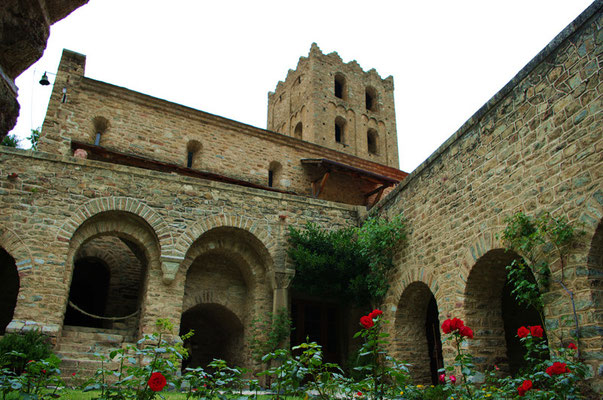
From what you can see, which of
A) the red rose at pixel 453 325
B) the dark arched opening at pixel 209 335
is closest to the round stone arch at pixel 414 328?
the dark arched opening at pixel 209 335

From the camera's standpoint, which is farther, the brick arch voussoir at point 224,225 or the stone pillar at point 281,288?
the stone pillar at point 281,288

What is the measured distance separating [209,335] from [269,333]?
294cm

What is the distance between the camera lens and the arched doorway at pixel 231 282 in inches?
421

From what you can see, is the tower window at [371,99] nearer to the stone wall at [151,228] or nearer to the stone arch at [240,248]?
the stone wall at [151,228]

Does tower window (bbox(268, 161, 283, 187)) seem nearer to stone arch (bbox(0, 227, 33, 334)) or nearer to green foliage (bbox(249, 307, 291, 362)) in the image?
green foliage (bbox(249, 307, 291, 362))

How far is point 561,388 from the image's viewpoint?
4.36 m

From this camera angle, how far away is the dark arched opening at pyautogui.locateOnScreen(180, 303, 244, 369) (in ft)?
37.9

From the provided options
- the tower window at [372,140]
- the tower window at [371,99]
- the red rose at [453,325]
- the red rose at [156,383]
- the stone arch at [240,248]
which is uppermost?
the tower window at [371,99]

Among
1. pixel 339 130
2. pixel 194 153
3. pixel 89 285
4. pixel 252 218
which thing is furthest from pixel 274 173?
pixel 339 130

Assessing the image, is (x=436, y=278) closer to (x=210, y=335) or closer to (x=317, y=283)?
(x=317, y=283)

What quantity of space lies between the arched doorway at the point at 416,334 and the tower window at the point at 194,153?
8495 mm

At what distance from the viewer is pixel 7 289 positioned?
1155 centimetres

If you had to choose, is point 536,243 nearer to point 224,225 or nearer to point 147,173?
point 224,225

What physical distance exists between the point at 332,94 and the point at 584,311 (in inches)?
858
